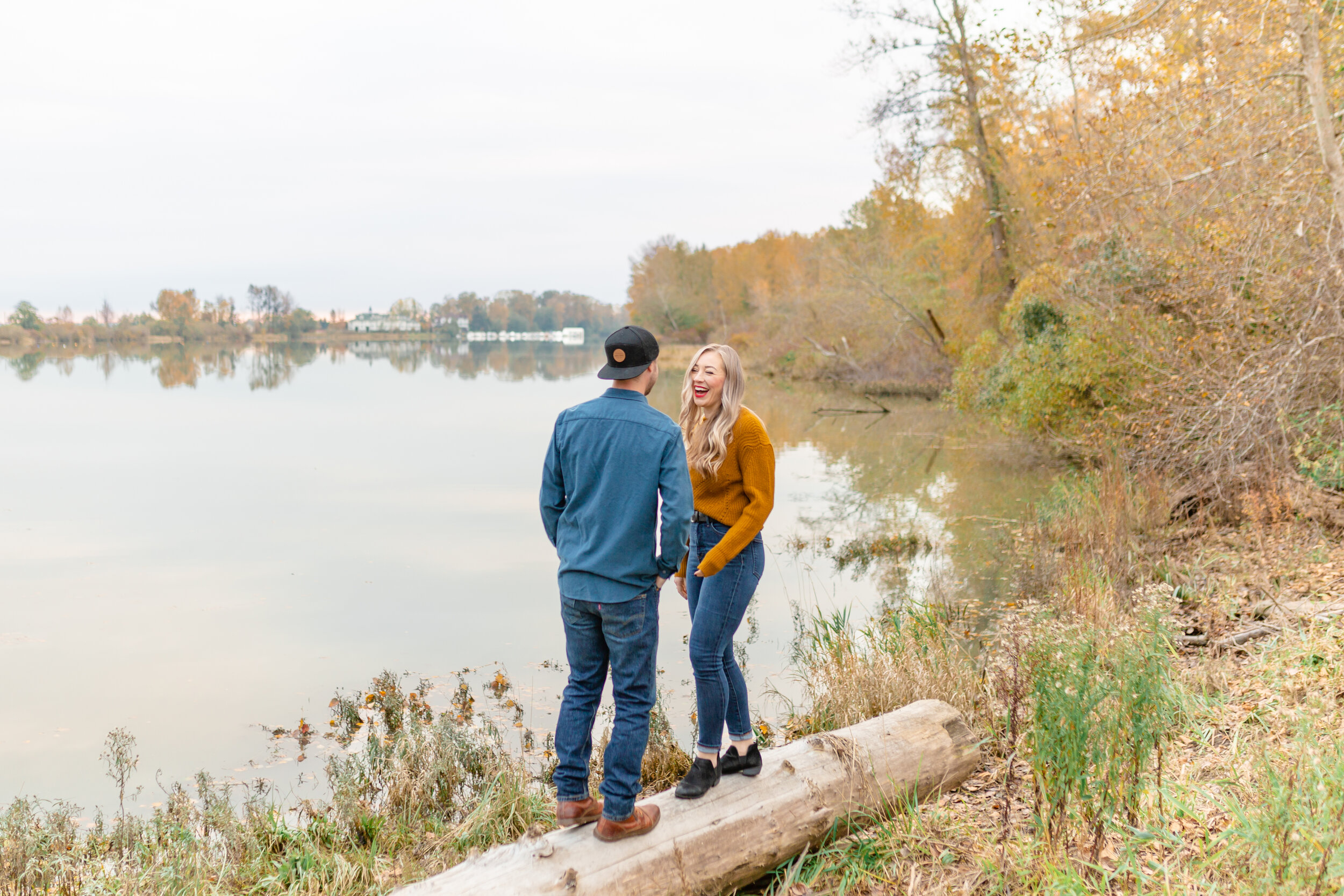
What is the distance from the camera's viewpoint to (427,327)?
475 feet

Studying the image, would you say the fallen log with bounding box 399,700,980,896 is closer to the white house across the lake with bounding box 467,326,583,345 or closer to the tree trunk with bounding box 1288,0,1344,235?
the tree trunk with bounding box 1288,0,1344,235

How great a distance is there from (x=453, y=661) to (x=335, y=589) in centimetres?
283

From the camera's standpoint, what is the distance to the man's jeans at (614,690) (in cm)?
309

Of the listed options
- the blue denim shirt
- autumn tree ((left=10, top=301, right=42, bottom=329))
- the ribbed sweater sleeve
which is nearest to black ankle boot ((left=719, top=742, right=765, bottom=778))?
the ribbed sweater sleeve

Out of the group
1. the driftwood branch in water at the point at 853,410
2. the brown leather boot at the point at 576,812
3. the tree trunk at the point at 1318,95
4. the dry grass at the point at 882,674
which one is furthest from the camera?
the driftwood branch in water at the point at 853,410

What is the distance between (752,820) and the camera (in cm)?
334

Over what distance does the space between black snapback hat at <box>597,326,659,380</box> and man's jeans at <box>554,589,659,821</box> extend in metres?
0.79

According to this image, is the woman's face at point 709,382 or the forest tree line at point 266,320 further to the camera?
the forest tree line at point 266,320

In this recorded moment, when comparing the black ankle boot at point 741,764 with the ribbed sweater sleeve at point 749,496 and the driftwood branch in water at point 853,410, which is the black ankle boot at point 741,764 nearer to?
the ribbed sweater sleeve at point 749,496

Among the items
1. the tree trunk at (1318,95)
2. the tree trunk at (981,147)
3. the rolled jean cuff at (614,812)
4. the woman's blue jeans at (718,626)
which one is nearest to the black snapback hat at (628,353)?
the woman's blue jeans at (718,626)

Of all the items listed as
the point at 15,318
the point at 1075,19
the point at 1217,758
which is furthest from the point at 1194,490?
the point at 15,318

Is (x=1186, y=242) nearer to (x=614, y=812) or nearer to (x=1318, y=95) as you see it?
Answer: (x=1318, y=95)

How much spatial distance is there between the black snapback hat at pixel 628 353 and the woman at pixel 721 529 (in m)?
0.30

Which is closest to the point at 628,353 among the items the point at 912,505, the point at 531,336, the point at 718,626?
the point at 718,626
